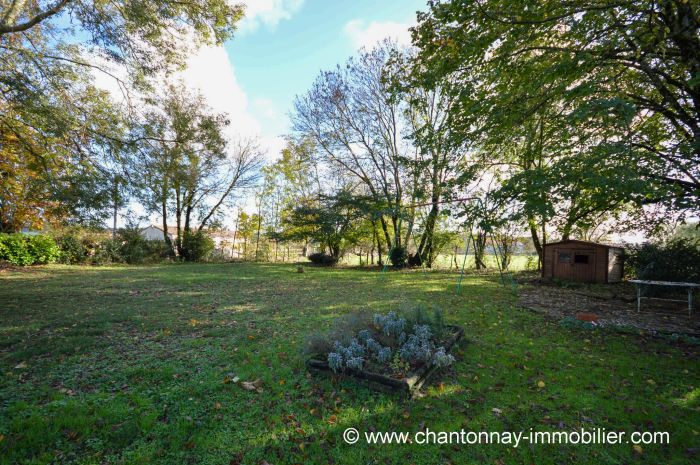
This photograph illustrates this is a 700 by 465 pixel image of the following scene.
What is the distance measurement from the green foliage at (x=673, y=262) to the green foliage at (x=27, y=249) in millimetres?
25235

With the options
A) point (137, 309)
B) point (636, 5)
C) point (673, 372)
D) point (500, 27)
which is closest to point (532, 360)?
point (673, 372)

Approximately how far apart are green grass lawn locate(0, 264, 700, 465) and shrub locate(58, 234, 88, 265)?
1204cm

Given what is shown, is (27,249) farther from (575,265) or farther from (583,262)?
(583,262)

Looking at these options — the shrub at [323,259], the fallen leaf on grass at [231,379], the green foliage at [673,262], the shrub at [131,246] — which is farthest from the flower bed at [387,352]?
the shrub at [131,246]

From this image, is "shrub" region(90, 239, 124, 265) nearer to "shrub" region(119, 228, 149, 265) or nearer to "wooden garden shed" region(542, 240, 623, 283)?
"shrub" region(119, 228, 149, 265)

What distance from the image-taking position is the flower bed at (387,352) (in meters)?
3.40

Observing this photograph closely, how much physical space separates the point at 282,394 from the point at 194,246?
21553 mm

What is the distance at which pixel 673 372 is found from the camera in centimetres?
396

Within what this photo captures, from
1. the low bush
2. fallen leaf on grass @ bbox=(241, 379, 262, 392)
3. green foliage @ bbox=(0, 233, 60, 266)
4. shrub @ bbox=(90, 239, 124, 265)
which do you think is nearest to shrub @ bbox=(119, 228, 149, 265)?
shrub @ bbox=(90, 239, 124, 265)

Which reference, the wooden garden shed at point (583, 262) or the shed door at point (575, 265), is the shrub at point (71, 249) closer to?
the wooden garden shed at point (583, 262)

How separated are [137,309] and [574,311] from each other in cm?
1051

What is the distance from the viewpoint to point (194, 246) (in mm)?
21875

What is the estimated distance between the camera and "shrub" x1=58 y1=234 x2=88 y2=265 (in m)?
15.6

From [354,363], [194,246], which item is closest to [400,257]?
[354,363]
